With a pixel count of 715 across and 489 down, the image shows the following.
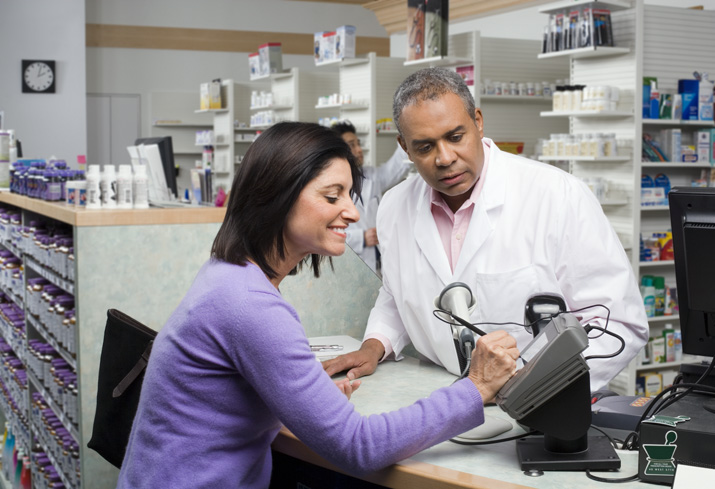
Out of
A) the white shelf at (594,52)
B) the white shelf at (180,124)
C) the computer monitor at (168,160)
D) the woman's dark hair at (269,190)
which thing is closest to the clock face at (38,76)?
the white shelf at (180,124)

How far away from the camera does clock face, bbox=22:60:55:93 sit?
11.0 m

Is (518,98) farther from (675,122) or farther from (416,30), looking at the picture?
(675,122)

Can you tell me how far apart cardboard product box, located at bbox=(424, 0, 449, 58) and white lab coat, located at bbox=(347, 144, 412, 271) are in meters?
1.00

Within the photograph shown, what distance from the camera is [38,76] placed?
11.1m

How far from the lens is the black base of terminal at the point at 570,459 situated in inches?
57.4

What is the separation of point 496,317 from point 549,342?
2.48 feet

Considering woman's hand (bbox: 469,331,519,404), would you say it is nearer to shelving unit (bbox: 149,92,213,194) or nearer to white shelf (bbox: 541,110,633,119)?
white shelf (bbox: 541,110,633,119)

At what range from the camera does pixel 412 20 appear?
273 inches

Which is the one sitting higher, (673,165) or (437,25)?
(437,25)

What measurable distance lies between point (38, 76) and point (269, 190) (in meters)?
10.7

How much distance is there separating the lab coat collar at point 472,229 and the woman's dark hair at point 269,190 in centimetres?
68

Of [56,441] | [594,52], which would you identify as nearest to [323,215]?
[56,441]

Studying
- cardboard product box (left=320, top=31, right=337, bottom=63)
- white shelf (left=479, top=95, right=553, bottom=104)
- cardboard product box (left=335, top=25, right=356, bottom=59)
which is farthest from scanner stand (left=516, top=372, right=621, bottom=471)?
cardboard product box (left=320, top=31, right=337, bottom=63)

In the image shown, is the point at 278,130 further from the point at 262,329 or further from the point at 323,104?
the point at 323,104
